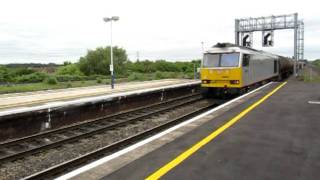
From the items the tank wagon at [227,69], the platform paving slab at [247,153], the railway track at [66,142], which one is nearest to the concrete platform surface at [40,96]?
the railway track at [66,142]

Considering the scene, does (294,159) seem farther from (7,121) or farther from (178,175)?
(7,121)

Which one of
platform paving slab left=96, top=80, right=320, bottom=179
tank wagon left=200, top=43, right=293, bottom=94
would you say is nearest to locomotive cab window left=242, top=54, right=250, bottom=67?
tank wagon left=200, top=43, right=293, bottom=94

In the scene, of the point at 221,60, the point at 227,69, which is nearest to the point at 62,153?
the point at 227,69

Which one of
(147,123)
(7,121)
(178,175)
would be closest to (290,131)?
(178,175)

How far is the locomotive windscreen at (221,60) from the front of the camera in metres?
18.8

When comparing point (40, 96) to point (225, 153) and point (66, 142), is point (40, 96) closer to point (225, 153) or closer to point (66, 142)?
point (66, 142)

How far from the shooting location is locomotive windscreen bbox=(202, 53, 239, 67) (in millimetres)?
18750

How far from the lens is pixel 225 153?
6.07m

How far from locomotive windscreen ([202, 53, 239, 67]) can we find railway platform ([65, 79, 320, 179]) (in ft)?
30.9

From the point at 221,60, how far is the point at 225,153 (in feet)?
44.9

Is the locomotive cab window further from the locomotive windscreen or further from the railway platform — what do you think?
the railway platform

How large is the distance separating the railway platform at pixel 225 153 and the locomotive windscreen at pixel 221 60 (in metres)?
9.40

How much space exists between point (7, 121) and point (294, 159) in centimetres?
851

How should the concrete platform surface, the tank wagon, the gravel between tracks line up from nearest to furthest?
the gravel between tracks < the tank wagon < the concrete platform surface
